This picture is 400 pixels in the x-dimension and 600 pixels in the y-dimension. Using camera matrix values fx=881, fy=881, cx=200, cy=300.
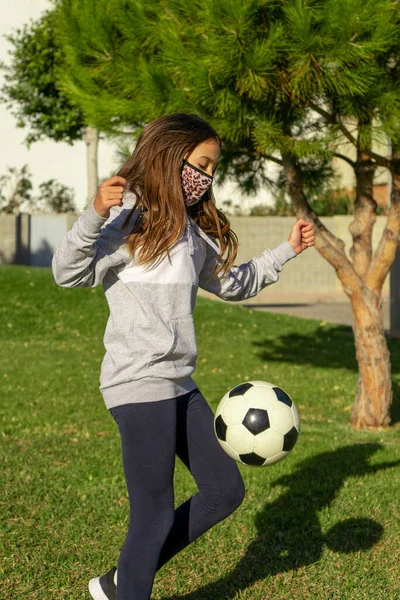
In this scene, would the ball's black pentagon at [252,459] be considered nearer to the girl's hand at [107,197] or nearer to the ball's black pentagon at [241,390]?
the ball's black pentagon at [241,390]

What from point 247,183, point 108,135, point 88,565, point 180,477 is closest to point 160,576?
point 88,565

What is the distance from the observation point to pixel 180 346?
10.2ft

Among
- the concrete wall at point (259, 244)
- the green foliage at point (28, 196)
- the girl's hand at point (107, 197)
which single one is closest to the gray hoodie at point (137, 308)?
the girl's hand at point (107, 197)

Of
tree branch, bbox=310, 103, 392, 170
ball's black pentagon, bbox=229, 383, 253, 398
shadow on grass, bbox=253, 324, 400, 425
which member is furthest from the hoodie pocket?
shadow on grass, bbox=253, 324, 400, 425

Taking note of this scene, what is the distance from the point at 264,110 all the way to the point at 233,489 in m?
3.83

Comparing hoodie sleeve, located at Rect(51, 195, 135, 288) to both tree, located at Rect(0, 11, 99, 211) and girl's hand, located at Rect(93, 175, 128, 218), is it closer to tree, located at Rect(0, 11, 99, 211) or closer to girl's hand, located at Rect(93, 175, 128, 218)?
girl's hand, located at Rect(93, 175, 128, 218)

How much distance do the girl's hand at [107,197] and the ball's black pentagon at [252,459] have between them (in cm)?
118

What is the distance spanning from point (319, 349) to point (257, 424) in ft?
28.9

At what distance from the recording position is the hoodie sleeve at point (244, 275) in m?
3.52

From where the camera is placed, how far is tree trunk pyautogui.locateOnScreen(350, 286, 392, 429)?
7.21m

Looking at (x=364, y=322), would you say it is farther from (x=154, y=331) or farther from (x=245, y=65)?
(x=154, y=331)

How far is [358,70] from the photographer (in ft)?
19.2

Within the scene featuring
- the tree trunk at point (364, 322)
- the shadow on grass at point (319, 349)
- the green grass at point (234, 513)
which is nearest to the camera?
the green grass at point (234, 513)

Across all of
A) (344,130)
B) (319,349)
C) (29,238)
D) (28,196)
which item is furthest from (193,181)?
(28,196)
